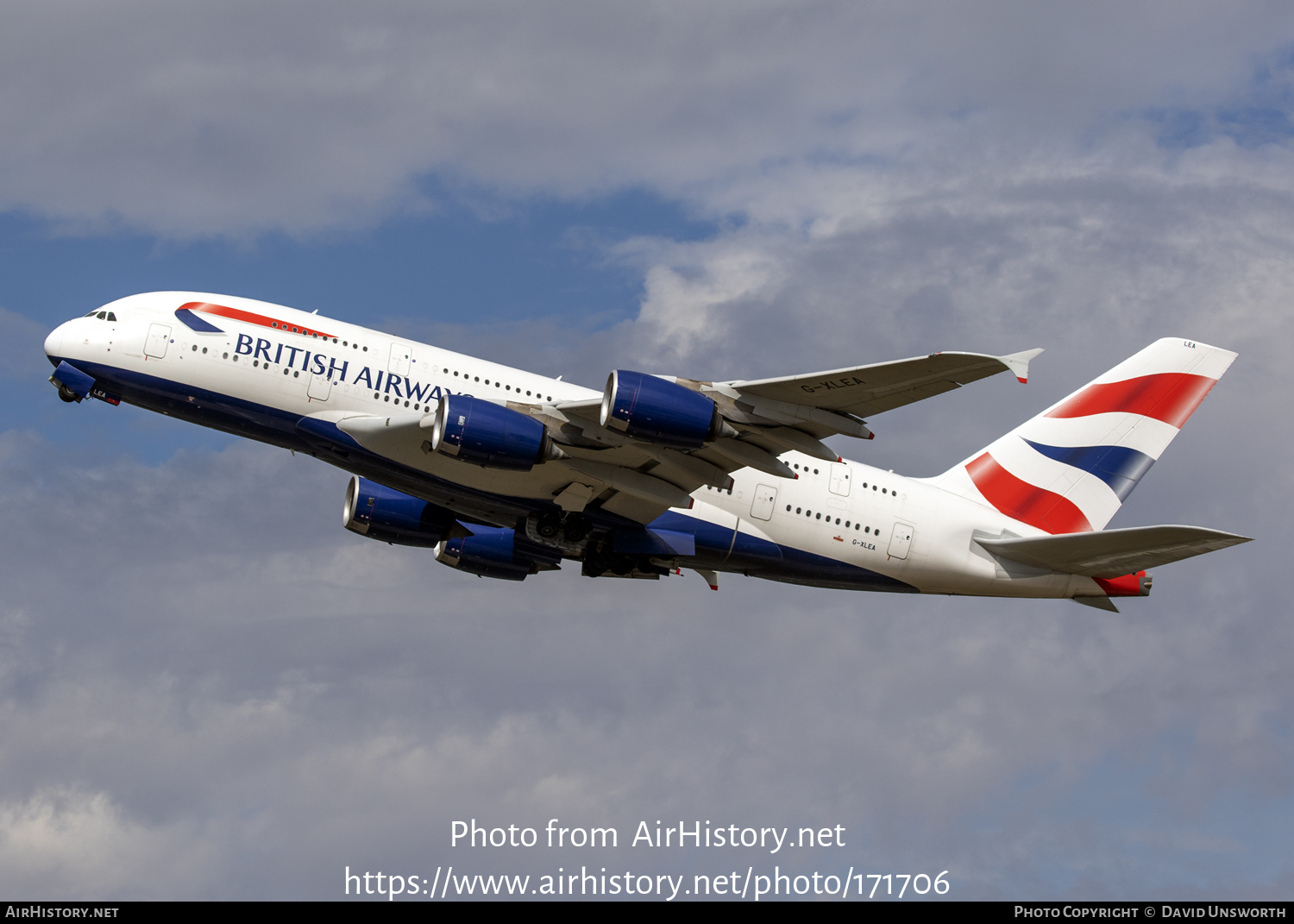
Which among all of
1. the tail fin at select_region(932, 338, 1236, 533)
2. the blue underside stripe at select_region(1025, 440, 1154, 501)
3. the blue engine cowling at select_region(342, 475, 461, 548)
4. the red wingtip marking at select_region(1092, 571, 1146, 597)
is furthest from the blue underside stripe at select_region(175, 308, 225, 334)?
the red wingtip marking at select_region(1092, 571, 1146, 597)

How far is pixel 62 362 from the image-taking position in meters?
33.6

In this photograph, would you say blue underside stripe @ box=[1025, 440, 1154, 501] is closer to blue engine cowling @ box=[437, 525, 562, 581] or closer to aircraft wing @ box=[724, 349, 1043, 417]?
aircraft wing @ box=[724, 349, 1043, 417]

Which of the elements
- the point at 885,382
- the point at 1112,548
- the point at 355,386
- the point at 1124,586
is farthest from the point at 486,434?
the point at 1124,586

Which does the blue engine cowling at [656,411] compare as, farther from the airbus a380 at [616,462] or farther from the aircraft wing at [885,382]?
the aircraft wing at [885,382]

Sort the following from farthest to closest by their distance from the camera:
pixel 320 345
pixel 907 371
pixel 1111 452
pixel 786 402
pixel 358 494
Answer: pixel 1111 452 < pixel 358 494 < pixel 320 345 < pixel 786 402 < pixel 907 371

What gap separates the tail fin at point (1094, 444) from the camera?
40.8 metres

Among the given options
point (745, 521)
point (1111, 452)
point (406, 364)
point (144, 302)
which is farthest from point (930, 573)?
point (144, 302)

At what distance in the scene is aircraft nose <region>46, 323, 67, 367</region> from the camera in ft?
110

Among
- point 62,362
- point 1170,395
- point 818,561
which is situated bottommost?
point 818,561

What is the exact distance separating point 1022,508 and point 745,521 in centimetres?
994

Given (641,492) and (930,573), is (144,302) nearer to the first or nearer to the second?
(641,492)

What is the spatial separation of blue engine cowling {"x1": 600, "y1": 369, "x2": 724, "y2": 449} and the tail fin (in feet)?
41.9

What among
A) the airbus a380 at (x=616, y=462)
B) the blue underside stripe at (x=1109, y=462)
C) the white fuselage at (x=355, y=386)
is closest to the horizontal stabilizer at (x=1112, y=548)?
the airbus a380 at (x=616, y=462)

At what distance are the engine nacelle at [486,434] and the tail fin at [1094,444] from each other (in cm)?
1500
